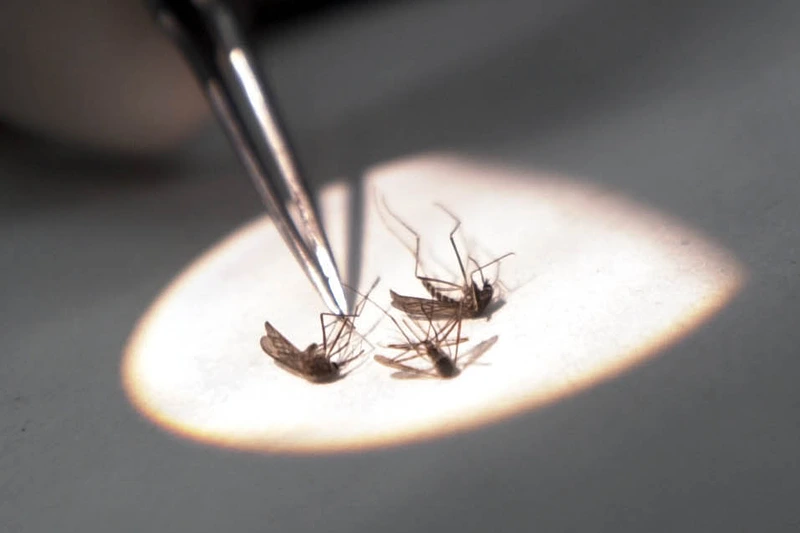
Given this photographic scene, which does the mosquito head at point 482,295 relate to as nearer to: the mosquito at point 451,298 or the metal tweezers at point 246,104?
the mosquito at point 451,298

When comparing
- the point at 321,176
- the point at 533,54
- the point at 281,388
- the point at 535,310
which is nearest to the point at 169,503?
the point at 281,388

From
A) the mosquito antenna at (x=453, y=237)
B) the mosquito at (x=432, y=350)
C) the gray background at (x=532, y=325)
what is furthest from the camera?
the mosquito antenna at (x=453, y=237)

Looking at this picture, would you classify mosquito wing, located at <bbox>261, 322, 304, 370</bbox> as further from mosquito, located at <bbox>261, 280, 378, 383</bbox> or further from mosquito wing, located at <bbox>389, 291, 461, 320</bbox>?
mosquito wing, located at <bbox>389, 291, 461, 320</bbox>

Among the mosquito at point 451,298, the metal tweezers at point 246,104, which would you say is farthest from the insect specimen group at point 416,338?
the metal tweezers at point 246,104

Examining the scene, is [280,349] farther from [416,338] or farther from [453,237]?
[453,237]

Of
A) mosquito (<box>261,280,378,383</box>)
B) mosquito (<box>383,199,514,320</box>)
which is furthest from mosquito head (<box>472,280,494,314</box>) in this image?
mosquito (<box>261,280,378,383</box>)

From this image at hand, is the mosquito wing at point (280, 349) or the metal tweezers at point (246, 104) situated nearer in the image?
the mosquito wing at point (280, 349)
